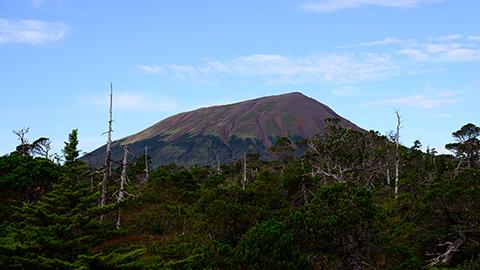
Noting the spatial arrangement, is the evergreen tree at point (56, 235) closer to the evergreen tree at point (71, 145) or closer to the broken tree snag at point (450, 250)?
the evergreen tree at point (71, 145)

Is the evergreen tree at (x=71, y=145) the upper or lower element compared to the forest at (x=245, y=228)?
upper

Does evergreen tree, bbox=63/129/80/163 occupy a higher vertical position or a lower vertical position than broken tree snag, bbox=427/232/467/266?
higher

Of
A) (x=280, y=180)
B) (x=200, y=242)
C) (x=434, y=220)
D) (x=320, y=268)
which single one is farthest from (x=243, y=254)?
(x=280, y=180)

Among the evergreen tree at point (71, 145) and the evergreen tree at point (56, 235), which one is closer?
the evergreen tree at point (56, 235)

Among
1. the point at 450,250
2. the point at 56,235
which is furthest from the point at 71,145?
the point at 450,250

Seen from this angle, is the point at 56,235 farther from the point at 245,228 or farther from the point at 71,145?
the point at 245,228

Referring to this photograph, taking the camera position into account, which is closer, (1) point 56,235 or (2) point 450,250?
(1) point 56,235

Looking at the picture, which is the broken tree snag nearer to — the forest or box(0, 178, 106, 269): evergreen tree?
the forest

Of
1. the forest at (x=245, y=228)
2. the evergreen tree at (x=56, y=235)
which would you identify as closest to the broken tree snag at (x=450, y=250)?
the forest at (x=245, y=228)

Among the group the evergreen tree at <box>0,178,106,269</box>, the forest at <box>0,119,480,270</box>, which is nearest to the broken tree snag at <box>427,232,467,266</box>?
the forest at <box>0,119,480,270</box>

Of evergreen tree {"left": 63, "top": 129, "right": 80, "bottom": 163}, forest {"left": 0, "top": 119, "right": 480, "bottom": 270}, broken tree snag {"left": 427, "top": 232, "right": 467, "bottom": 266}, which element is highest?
evergreen tree {"left": 63, "top": 129, "right": 80, "bottom": 163}

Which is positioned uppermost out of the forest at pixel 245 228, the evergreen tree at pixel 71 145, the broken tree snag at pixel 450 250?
the evergreen tree at pixel 71 145


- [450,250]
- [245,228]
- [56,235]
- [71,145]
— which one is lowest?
[450,250]

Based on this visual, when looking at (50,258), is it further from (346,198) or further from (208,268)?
(346,198)
